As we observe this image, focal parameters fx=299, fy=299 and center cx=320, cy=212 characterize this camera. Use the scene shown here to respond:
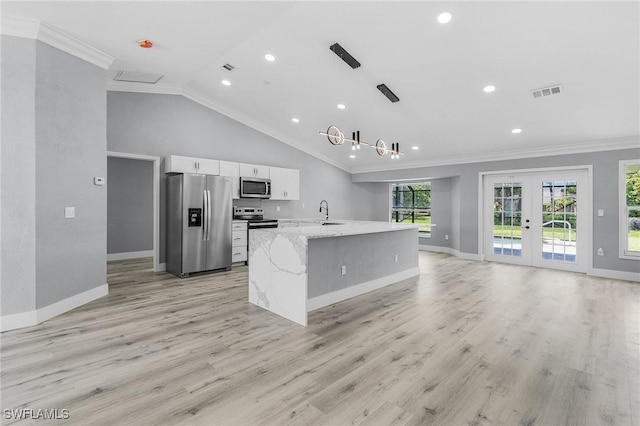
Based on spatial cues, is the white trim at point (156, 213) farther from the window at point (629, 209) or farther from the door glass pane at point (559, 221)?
the window at point (629, 209)

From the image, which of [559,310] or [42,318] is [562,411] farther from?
[42,318]

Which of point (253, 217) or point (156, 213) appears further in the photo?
point (253, 217)

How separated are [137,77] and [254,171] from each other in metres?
2.56

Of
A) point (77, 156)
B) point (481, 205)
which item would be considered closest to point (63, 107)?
point (77, 156)


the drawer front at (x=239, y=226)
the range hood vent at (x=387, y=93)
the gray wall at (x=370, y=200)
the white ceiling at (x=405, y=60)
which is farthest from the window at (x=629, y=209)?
the drawer front at (x=239, y=226)

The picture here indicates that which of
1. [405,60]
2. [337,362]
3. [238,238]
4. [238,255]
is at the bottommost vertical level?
[337,362]

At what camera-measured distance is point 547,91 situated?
4156 mm

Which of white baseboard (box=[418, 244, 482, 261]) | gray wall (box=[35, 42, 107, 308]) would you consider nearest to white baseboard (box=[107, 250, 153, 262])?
gray wall (box=[35, 42, 107, 308])

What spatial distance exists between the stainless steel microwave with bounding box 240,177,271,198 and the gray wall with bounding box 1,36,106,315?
2.61 meters

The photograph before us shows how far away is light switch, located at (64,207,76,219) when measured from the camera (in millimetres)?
3393

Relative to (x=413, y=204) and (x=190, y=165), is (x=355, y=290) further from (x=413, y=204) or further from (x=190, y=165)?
(x=413, y=204)

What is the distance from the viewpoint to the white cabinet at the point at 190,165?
5.35 metres

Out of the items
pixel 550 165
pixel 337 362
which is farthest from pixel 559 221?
pixel 337 362

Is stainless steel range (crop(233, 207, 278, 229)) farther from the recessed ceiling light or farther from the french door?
the french door
